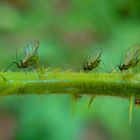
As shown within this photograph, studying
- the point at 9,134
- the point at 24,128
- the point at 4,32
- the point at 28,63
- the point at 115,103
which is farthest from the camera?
the point at 9,134

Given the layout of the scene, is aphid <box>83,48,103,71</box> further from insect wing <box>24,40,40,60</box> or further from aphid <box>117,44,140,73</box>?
insect wing <box>24,40,40,60</box>

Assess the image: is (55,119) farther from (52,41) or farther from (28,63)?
(28,63)

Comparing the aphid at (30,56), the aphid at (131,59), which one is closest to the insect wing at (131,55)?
the aphid at (131,59)

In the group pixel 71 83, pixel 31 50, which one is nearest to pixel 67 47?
pixel 31 50

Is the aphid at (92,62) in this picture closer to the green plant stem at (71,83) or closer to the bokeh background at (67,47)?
the green plant stem at (71,83)

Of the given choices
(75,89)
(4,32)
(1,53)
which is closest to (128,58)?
(75,89)

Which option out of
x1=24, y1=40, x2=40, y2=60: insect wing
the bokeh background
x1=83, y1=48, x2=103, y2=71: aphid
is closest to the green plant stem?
x1=83, y1=48, x2=103, y2=71: aphid

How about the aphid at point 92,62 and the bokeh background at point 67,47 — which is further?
the bokeh background at point 67,47
